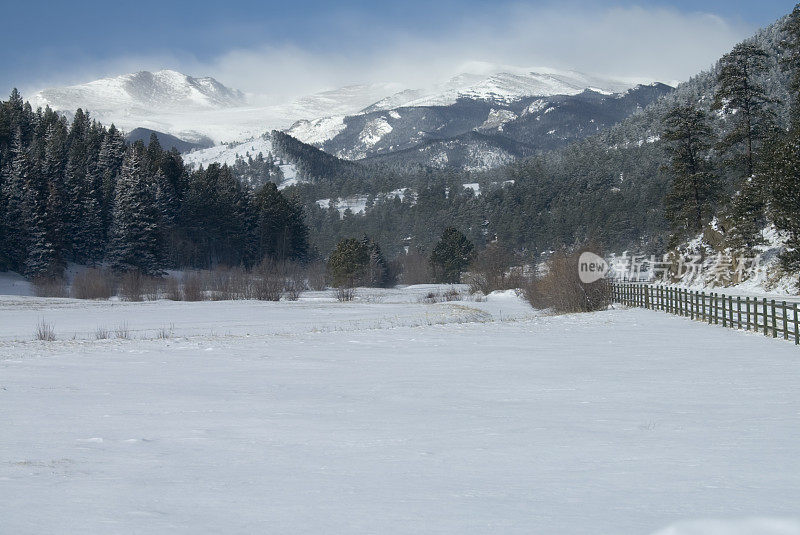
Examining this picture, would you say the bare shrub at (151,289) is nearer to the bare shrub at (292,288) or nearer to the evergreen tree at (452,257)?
the bare shrub at (292,288)

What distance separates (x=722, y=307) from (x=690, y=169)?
1254 inches

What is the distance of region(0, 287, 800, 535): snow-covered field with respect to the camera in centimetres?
595

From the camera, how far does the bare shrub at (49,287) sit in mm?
64188

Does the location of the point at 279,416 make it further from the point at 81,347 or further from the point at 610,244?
the point at 610,244

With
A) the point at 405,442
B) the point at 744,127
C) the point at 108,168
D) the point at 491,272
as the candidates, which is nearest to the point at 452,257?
the point at 491,272

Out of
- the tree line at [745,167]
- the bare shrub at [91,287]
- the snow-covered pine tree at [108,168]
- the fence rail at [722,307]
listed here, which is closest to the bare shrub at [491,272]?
the tree line at [745,167]

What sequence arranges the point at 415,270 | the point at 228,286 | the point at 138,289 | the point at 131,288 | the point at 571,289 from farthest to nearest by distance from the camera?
the point at 415,270
the point at 228,286
the point at 138,289
the point at 131,288
the point at 571,289

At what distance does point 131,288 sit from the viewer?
63688mm

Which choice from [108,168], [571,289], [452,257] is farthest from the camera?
[452,257]

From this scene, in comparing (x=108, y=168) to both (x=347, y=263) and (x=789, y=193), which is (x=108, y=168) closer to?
(x=347, y=263)

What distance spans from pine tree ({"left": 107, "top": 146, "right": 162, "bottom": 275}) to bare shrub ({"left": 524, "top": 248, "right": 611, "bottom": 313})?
48.5 metres

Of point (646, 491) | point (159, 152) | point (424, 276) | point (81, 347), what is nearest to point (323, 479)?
point (646, 491)

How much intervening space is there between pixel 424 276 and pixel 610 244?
122 ft

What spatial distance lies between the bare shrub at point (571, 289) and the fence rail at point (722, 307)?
4.28 ft
